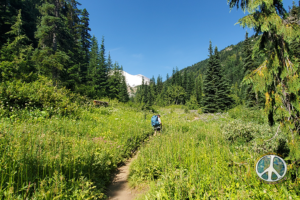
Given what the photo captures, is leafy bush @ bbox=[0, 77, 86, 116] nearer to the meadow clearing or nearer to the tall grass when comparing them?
the meadow clearing

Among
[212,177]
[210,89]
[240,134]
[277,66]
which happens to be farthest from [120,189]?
[210,89]

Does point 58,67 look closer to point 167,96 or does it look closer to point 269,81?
point 269,81

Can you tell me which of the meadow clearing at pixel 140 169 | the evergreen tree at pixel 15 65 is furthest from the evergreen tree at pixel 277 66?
the evergreen tree at pixel 15 65

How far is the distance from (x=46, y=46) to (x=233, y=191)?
19751mm

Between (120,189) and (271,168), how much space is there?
3.54 m

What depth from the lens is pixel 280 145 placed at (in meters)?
3.06

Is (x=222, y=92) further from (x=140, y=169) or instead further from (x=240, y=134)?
(x=140, y=169)

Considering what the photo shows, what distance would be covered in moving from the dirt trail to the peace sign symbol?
280 cm

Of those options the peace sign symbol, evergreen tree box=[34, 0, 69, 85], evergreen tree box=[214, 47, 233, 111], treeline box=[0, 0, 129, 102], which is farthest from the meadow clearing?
evergreen tree box=[214, 47, 233, 111]

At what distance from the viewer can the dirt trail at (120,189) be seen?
3475mm

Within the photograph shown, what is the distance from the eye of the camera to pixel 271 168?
6.55ft

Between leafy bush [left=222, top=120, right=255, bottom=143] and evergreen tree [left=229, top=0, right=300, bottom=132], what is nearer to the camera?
evergreen tree [left=229, top=0, right=300, bottom=132]

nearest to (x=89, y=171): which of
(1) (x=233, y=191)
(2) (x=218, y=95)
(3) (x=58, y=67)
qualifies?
(1) (x=233, y=191)

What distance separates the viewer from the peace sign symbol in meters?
1.98
